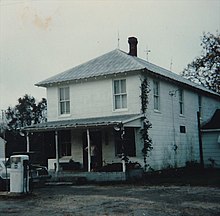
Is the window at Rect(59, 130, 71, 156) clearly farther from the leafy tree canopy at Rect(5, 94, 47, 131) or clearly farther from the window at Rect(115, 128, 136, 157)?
the leafy tree canopy at Rect(5, 94, 47, 131)

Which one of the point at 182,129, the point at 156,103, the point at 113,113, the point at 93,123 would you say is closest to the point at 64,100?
the point at 113,113

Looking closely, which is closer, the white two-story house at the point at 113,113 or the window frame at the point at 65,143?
the white two-story house at the point at 113,113

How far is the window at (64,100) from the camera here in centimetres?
2480

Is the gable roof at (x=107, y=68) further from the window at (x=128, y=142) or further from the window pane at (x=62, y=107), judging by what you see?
the window at (x=128, y=142)

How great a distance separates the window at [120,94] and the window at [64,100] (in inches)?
130

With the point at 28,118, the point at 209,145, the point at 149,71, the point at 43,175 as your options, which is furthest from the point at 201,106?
the point at 28,118

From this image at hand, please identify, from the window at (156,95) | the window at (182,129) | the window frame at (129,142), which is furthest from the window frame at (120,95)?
the window at (182,129)

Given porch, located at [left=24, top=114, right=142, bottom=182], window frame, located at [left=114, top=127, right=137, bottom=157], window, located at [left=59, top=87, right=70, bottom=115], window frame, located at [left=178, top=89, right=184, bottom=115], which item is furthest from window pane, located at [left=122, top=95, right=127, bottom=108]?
window frame, located at [left=178, top=89, right=184, bottom=115]

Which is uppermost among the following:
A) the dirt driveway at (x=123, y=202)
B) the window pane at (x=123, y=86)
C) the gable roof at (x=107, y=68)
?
the gable roof at (x=107, y=68)

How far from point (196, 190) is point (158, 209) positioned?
4.77 metres

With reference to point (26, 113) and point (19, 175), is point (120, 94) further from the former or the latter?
point (26, 113)

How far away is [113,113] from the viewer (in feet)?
74.8

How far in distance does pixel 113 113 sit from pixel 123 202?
10222 mm

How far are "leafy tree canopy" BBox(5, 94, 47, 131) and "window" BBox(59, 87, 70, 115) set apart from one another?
27.8m
